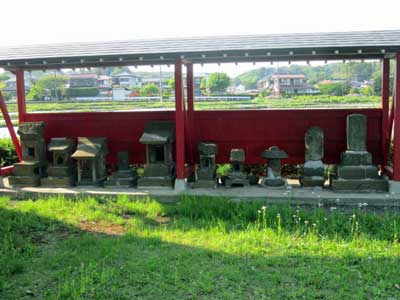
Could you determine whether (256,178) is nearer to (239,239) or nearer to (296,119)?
(296,119)

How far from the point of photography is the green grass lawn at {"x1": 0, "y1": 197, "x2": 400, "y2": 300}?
479cm

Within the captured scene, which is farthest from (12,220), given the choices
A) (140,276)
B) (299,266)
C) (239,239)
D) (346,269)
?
(346,269)

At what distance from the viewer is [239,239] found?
20.5 feet

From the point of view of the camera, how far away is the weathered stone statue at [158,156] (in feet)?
30.9

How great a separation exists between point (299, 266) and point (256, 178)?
4.55 m

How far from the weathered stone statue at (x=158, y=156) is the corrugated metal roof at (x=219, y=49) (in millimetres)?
1487

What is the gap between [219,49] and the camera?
8.64 metres

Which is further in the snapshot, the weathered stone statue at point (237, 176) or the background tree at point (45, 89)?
the background tree at point (45, 89)

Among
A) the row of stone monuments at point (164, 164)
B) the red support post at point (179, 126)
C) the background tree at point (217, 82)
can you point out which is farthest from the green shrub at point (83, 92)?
the red support post at point (179, 126)

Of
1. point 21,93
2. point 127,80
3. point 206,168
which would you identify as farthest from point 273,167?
point 127,80

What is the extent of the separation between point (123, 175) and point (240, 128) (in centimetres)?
296

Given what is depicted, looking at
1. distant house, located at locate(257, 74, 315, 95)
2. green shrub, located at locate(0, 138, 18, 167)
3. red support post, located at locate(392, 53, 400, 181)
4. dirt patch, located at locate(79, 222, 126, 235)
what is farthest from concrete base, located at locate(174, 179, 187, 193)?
distant house, located at locate(257, 74, 315, 95)

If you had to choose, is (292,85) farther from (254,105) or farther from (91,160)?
(91,160)

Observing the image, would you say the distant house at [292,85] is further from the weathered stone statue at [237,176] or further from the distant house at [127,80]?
the weathered stone statue at [237,176]
